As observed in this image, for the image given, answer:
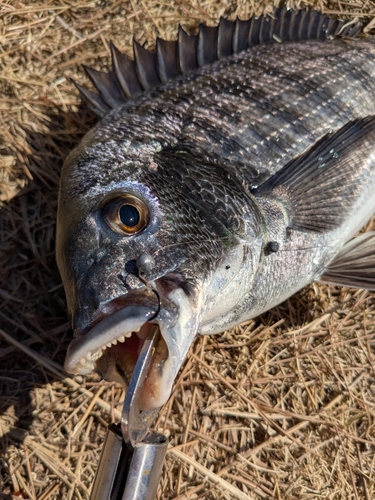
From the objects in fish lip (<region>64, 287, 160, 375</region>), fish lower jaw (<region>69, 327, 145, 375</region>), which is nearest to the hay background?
fish lower jaw (<region>69, 327, 145, 375</region>)

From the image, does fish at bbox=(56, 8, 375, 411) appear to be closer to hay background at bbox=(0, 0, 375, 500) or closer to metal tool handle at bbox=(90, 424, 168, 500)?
metal tool handle at bbox=(90, 424, 168, 500)

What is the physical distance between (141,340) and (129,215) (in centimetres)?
39

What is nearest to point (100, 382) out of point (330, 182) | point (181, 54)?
point (330, 182)

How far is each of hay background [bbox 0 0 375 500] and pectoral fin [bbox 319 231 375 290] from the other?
1.40ft

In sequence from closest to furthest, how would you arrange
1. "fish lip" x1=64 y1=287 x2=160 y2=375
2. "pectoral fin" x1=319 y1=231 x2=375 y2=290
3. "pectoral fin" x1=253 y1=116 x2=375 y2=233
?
1. "fish lip" x1=64 y1=287 x2=160 y2=375
2. "pectoral fin" x1=253 y1=116 x2=375 y2=233
3. "pectoral fin" x1=319 y1=231 x2=375 y2=290

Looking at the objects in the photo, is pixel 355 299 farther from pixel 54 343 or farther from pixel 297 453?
pixel 54 343

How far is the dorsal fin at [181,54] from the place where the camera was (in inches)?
95.3

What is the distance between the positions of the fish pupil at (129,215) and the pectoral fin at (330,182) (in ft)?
2.00

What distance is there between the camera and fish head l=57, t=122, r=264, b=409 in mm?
1576

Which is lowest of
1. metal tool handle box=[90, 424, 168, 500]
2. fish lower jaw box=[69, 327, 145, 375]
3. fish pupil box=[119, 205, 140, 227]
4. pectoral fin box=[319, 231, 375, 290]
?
metal tool handle box=[90, 424, 168, 500]

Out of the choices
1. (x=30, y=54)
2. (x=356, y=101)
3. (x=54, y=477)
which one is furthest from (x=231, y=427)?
(x=30, y=54)

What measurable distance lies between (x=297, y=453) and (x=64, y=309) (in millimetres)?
1355

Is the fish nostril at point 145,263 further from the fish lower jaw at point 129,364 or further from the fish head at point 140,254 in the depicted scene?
the fish lower jaw at point 129,364

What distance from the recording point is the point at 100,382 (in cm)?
263
